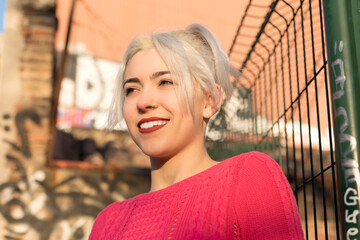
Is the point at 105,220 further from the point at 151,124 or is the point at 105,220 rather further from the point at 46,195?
the point at 46,195

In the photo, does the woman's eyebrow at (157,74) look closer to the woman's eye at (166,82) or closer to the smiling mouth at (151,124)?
the woman's eye at (166,82)

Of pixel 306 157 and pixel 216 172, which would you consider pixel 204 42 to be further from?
pixel 306 157

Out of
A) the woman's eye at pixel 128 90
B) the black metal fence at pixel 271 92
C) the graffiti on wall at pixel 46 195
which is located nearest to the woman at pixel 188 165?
the woman's eye at pixel 128 90

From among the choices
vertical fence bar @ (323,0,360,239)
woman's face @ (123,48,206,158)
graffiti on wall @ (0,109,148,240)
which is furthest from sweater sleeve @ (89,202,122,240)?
graffiti on wall @ (0,109,148,240)

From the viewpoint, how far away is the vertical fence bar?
37.3 inches

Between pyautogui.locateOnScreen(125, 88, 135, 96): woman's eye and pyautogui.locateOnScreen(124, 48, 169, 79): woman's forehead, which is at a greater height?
pyautogui.locateOnScreen(124, 48, 169, 79): woman's forehead

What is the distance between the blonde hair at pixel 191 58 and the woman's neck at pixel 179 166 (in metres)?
0.15

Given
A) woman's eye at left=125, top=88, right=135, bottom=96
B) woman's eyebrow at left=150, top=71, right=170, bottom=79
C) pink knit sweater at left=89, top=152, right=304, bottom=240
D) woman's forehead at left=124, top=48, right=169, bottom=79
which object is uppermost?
woman's forehead at left=124, top=48, right=169, bottom=79

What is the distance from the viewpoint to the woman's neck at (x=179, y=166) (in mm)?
1344

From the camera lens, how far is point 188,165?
1344 millimetres

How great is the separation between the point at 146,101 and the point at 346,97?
22.5 inches

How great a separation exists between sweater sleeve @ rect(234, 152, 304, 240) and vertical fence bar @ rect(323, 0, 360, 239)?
120mm

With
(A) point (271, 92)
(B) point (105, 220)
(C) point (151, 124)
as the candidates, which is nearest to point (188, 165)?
(C) point (151, 124)

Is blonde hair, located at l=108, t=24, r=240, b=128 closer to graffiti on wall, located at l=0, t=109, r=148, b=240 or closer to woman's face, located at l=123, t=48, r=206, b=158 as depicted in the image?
woman's face, located at l=123, t=48, r=206, b=158
